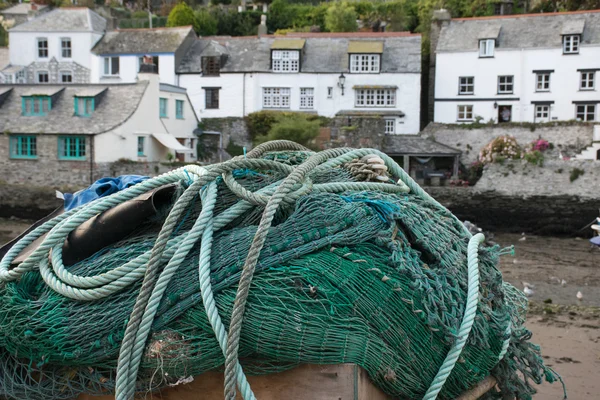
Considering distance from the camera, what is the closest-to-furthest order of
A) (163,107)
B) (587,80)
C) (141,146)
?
1. (141,146)
2. (163,107)
3. (587,80)

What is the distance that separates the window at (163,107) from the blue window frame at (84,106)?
4520 mm

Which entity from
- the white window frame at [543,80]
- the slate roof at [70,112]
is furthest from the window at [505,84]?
the slate roof at [70,112]

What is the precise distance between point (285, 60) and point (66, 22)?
53.7 feet

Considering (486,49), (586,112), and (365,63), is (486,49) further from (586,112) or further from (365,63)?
(365,63)

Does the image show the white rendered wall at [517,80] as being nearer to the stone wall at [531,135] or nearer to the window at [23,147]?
the stone wall at [531,135]

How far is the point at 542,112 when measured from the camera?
42.6m

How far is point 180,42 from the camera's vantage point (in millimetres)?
44031

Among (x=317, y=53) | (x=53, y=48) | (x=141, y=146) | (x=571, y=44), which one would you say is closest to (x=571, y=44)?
(x=571, y=44)

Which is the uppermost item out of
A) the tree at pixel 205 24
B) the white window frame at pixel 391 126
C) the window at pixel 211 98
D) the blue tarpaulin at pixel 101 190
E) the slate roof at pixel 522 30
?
the tree at pixel 205 24

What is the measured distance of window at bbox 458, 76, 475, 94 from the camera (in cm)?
4331

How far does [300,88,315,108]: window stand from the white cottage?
1526 cm

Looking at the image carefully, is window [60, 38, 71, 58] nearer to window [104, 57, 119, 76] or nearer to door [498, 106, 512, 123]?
window [104, 57, 119, 76]

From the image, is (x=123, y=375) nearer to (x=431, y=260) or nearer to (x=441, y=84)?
(x=431, y=260)

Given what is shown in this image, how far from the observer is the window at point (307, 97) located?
4300 centimetres
